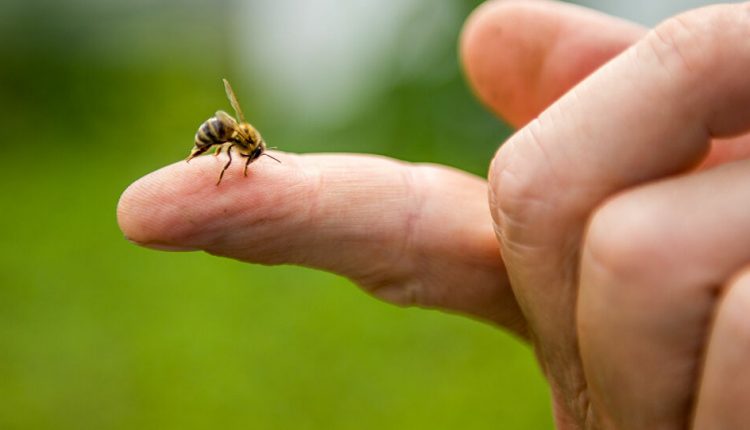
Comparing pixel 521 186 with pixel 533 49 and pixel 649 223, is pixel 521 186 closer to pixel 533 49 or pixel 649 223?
pixel 649 223

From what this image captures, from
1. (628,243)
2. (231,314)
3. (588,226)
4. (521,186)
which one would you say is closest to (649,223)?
(628,243)

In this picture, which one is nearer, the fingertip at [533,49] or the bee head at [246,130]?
the fingertip at [533,49]

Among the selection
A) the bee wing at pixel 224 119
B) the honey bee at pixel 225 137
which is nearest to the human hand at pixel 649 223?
the honey bee at pixel 225 137

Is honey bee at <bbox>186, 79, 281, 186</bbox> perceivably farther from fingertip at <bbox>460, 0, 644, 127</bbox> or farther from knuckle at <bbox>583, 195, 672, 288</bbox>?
knuckle at <bbox>583, 195, 672, 288</bbox>

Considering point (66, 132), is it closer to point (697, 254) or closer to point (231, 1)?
point (231, 1)

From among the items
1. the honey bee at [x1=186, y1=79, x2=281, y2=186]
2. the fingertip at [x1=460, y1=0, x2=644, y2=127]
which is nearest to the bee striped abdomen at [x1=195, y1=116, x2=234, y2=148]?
the honey bee at [x1=186, y1=79, x2=281, y2=186]

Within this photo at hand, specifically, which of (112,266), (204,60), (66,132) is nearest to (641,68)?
(112,266)

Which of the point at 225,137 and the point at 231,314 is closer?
the point at 225,137

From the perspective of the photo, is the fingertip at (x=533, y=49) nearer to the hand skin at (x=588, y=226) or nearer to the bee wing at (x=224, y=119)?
the hand skin at (x=588, y=226)
